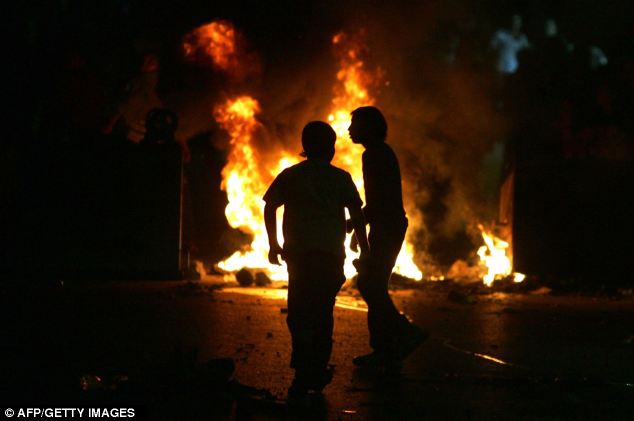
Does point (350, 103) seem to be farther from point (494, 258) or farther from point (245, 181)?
point (494, 258)

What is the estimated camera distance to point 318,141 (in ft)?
18.3

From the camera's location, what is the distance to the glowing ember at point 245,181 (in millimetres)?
18531

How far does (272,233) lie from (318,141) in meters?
0.67

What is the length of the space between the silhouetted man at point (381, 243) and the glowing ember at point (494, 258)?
11210 mm

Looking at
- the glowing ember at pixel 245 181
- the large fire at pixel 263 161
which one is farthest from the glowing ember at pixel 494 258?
the glowing ember at pixel 245 181

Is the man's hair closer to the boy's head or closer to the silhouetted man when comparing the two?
the silhouetted man

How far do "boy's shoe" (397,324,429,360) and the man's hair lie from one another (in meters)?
1.59

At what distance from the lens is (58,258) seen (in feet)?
53.1

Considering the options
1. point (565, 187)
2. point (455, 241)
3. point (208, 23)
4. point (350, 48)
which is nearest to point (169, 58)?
point (208, 23)

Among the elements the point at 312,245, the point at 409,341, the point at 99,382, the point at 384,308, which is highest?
the point at 312,245

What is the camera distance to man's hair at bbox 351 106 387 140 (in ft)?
22.8

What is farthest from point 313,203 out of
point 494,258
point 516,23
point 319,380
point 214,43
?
point 516,23

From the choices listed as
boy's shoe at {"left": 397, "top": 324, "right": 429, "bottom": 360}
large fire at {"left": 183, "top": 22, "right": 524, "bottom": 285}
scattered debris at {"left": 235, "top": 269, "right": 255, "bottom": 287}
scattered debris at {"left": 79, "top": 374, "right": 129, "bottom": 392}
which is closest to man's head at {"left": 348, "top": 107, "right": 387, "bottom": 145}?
boy's shoe at {"left": 397, "top": 324, "right": 429, "bottom": 360}

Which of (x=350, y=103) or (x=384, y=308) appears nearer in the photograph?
(x=384, y=308)
